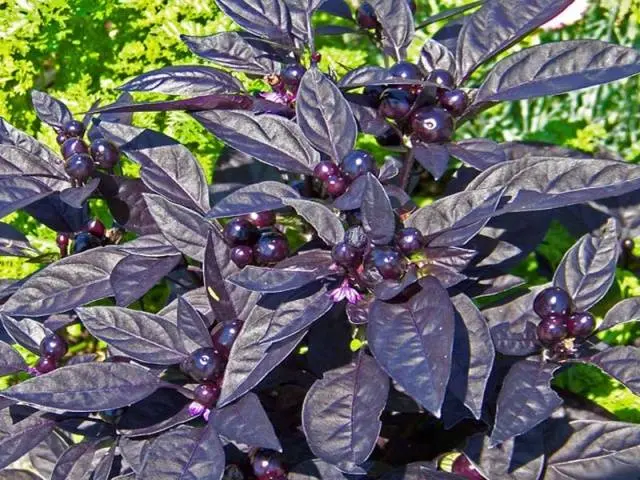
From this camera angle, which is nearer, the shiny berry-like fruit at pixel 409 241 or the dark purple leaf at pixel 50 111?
the shiny berry-like fruit at pixel 409 241

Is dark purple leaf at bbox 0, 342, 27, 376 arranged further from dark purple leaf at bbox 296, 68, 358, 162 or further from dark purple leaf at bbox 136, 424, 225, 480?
dark purple leaf at bbox 296, 68, 358, 162

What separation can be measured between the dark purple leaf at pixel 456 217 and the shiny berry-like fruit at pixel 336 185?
84 mm

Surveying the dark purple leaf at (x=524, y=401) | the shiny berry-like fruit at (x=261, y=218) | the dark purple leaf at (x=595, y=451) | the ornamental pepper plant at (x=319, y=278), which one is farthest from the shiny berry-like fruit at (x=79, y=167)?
the dark purple leaf at (x=595, y=451)

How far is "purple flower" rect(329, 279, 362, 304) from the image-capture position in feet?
3.37

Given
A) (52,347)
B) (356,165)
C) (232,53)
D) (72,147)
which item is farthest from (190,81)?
(52,347)

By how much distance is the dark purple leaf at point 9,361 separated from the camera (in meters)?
1.14

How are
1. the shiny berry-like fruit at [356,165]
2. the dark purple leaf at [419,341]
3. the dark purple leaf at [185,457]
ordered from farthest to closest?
1. the shiny berry-like fruit at [356,165]
2. the dark purple leaf at [185,457]
3. the dark purple leaf at [419,341]

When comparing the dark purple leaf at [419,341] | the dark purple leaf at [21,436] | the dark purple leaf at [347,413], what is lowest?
the dark purple leaf at [21,436]

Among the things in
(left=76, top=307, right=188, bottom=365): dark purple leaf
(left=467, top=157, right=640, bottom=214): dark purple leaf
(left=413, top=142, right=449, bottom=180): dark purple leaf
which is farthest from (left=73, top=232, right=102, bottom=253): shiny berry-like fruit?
(left=467, top=157, right=640, bottom=214): dark purple leaf

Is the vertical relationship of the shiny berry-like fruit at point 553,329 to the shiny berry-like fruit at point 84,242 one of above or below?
below

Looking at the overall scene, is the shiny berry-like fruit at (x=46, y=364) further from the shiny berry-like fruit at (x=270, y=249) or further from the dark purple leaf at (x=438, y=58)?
the dark purple leaf at (x=438, y=58)

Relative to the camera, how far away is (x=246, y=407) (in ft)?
3.26

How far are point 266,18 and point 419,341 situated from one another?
50 centimetres

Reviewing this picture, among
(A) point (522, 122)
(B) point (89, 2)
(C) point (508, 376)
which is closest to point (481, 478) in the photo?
(C) point (508, 376)
